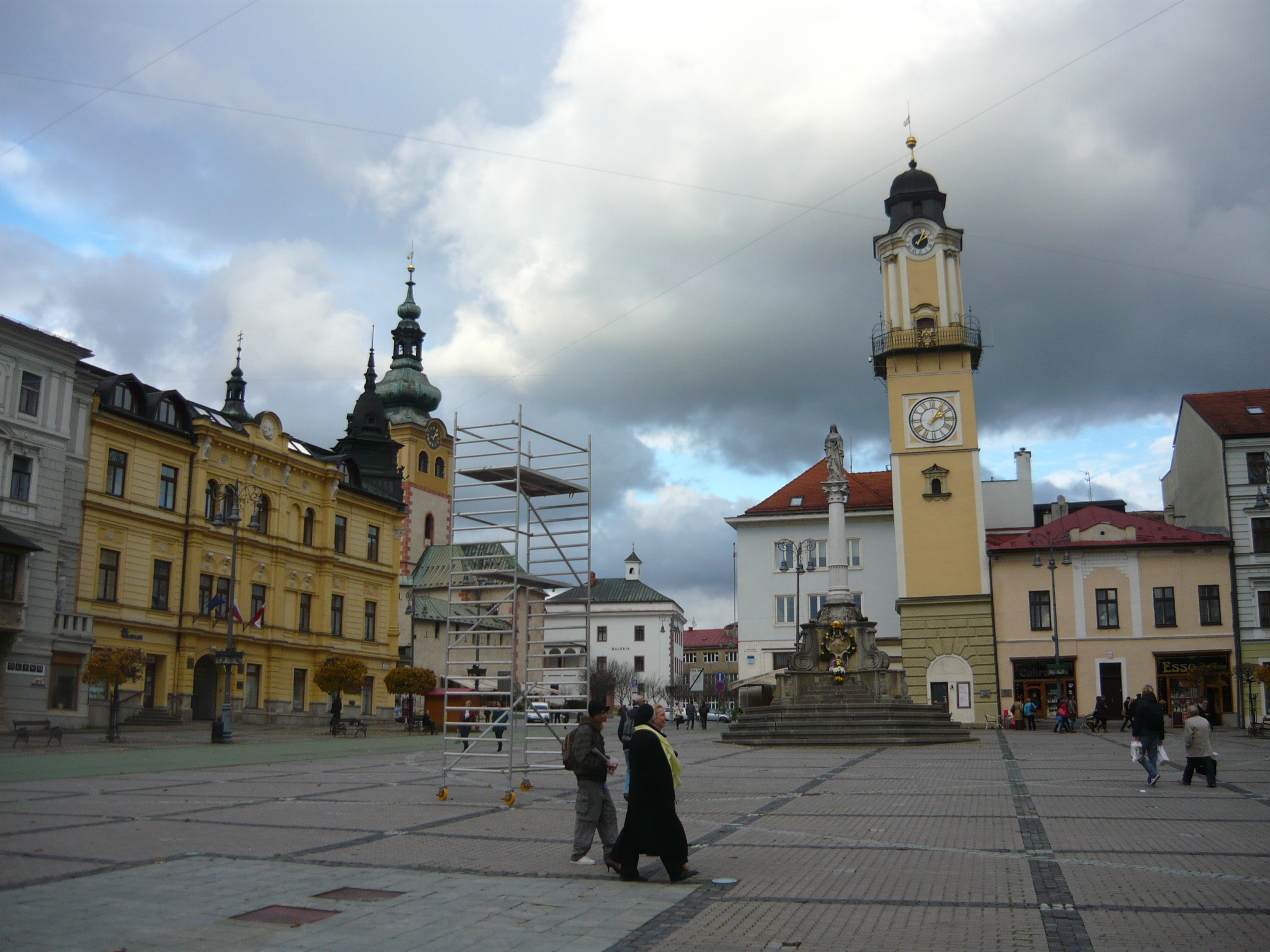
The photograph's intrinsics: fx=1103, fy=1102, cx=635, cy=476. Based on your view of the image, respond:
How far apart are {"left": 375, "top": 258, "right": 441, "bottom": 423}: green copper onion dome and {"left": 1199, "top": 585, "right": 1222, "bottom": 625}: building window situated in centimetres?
5672

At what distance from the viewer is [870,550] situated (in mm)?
58906

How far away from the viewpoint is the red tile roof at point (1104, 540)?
153ft

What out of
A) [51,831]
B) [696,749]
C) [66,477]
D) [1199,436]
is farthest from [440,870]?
[1199,436]

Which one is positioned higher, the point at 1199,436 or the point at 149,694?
the point at 1199,436

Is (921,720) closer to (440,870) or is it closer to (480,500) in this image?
(480,500)

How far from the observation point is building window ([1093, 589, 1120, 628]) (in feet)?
154

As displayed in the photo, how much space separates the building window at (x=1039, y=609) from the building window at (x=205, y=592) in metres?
34.3

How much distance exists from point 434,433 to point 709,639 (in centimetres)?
9779

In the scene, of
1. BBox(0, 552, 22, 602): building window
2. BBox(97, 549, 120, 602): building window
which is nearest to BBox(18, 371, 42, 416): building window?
BBox(0, 552, 22, 602): building window

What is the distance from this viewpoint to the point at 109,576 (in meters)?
40.2

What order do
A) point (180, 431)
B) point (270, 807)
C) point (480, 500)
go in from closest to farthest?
point (270, 807) → point (480, 500) → point (180, 431)

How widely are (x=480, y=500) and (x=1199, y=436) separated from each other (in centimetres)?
4506

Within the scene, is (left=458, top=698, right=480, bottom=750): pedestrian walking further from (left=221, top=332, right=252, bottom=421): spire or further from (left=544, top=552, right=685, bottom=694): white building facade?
(left=544, top=552, right=685, bottom=694): white building facade

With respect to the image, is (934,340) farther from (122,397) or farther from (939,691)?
(122,397)
